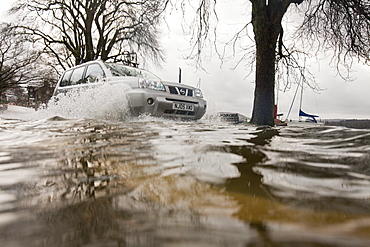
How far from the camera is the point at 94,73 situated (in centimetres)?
637

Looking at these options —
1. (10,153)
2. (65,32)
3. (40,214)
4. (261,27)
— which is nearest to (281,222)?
(40,214)

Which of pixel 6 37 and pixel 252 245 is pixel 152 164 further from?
pixel 6 37

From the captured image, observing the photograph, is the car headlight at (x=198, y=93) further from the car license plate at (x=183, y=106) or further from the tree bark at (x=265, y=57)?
the tree bark at (x=265, y=57)

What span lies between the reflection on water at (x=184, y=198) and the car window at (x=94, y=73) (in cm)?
483

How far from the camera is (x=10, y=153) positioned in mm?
1604

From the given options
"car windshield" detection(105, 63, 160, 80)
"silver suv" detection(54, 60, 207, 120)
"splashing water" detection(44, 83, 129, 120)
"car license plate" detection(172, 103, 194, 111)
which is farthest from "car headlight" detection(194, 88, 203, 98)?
"splashing water" detection(44, 83, 129, 120)

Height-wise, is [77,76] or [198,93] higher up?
[77,76]

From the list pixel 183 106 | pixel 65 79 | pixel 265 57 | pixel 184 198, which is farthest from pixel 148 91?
pixel 184 198

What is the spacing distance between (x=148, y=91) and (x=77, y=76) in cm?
282

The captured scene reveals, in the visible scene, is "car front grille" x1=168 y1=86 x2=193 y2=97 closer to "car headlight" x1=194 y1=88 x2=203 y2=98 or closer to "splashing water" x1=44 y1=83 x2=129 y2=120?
"car headlight" x1=194 y1=88 x2=203 y2=98

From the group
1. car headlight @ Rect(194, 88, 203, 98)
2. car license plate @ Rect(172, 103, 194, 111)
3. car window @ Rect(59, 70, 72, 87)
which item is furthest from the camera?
car window @ Rect(59, 70, 72, 87)

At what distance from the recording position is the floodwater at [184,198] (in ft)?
2.01

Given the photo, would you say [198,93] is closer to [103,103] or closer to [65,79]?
[103,103]

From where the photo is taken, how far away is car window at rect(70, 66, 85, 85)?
692 centimetres
